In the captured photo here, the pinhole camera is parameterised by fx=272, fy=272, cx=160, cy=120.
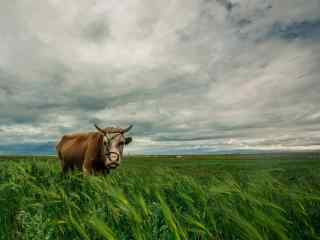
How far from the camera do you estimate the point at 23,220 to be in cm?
327

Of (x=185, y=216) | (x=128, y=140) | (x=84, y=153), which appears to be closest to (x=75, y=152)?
(x=84, y=153)

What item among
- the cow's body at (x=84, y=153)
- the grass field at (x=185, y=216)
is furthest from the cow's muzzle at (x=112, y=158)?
the grass field at (x=185, y=216)

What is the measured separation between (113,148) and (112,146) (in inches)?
3.6

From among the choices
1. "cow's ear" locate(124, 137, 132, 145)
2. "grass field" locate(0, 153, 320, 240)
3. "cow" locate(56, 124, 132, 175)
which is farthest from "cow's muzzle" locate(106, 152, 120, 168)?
"grass field" locate(0, 153, 320, 240)

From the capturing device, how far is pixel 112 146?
11.0m

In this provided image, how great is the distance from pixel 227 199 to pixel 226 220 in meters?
0.96

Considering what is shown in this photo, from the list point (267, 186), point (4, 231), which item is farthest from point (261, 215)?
point (4, 231)

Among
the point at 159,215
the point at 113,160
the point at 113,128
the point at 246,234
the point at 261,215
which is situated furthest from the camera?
the point at 113,128

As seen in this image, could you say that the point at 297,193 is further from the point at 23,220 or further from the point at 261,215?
the point at 23,220

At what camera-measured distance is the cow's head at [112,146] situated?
35.9 ft

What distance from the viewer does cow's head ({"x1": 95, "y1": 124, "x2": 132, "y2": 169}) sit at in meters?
10.9

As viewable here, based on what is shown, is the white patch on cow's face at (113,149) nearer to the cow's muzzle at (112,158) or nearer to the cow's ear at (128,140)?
the cow's muzzle at (112,158)

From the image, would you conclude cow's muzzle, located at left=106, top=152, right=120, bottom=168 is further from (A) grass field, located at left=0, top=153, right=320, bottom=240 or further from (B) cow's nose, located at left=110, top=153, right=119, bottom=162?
(A) grass field, located at left=0, top=153, right=320, bottom=240

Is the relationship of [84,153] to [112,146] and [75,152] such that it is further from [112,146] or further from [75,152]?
[112,146]
